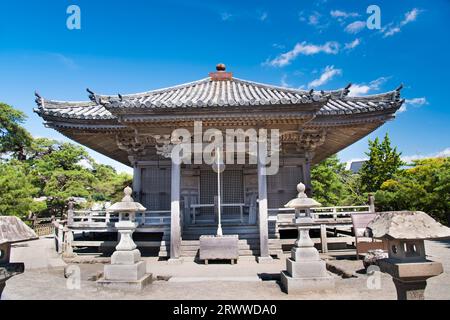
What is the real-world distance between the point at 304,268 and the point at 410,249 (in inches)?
111

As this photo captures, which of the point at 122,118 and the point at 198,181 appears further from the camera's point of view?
the point at 198,181

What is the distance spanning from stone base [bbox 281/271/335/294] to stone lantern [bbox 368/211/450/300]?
2507 millimetres

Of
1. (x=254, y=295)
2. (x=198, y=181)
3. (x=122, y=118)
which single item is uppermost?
(x=122, y=118)

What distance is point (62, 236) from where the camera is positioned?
12.2 m

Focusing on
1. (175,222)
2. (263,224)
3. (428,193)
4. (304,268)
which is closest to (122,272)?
(175,222)

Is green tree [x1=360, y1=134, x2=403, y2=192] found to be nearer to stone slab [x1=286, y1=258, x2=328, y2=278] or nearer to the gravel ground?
the gravel ground

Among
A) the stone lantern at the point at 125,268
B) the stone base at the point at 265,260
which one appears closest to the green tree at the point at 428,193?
the stone base at the point at 265,260

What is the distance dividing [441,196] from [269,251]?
1572 cm

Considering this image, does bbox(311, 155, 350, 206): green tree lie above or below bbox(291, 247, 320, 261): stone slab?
above

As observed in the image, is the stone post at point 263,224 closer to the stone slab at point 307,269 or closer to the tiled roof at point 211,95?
the tiled roof at point 211,95

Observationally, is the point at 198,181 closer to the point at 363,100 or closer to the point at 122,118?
the point at 122,118

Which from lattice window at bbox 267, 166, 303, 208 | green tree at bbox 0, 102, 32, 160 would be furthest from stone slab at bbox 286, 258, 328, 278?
green tree at bbox 0, 102, 32, 160

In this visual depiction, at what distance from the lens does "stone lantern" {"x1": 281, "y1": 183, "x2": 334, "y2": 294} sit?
241 inches
